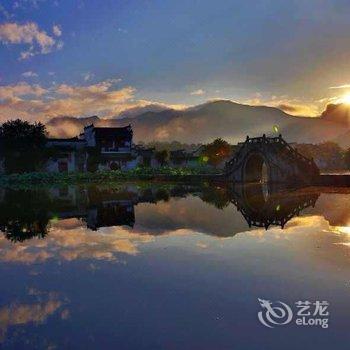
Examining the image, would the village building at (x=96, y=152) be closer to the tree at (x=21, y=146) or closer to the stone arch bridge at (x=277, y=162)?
the tree at (x=21, y=146)

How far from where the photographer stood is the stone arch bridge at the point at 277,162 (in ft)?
148

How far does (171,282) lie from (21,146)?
70.8 meters

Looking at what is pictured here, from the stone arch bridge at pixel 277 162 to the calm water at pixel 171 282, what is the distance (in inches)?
1048

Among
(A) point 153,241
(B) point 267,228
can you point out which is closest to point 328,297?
(A) point 153,241

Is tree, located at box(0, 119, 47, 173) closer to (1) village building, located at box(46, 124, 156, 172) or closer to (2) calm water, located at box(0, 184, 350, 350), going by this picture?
(1) village building, located at box(46, 124, 156, 172)

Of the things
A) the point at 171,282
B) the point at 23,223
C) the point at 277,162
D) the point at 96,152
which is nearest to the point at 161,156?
the point at 96,152

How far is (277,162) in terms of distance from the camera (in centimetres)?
4753

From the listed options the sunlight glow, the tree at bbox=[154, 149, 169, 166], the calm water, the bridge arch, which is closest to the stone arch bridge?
the bridge arch

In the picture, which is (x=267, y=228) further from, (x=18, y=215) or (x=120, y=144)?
(x=120, y=144)

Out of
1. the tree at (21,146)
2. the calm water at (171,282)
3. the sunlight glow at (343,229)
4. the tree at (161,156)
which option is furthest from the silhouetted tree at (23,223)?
the tree at (161,156)

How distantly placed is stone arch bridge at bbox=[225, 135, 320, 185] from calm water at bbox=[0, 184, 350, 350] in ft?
87.3

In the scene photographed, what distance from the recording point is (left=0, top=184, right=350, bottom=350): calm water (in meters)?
6.64

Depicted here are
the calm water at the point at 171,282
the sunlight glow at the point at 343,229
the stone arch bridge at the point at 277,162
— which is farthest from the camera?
the stone arch bridge at the point at 277,162

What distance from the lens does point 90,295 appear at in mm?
8812
